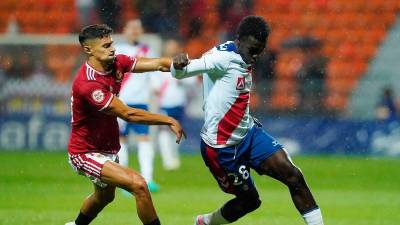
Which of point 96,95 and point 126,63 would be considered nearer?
point 96,95

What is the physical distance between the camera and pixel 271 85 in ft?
Answer: 65.3

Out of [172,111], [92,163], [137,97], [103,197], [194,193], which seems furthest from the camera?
[172,111]

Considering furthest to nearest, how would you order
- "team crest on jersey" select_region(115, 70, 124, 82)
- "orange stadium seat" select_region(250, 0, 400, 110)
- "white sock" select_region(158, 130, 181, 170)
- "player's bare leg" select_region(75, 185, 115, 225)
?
"orange stadium seat" select_region(250, 0, 400, 110) < "white sock" select_region(158, 130, 181, 170) < "player's bare leg" select_region(75, 185, 115, 225) < "team crest on jersey" select_region(115, 70, 124, 82)

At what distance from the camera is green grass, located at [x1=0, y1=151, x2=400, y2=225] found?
11.4 meters

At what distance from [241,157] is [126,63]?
4.45 feet

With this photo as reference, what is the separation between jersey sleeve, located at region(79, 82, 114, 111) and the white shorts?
473 mm

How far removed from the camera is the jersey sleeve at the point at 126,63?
9.14 meters

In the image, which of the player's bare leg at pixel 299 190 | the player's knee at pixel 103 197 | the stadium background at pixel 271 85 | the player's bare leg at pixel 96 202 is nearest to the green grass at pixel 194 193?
the stadium background at pixel 271 85

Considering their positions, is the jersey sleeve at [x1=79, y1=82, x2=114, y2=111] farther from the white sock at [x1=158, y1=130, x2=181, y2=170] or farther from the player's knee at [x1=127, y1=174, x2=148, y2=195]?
the white sock at [x1=158, y1=130, x2=181, y2=170]

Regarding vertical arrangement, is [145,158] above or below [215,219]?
below

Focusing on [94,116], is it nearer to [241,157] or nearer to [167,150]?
[241,157]

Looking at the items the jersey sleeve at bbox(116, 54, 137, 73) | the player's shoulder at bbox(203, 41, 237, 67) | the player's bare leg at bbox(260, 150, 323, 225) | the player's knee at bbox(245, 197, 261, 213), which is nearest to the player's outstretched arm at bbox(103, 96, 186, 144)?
the jersey sleeve at bbox(116, 54, 137, 73)

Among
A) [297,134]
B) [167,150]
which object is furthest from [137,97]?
[297,134]

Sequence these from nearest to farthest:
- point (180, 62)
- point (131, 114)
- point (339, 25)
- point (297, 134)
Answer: point (180, 62)
point (131, 114)
point (297, 134)
point (339, 25)
